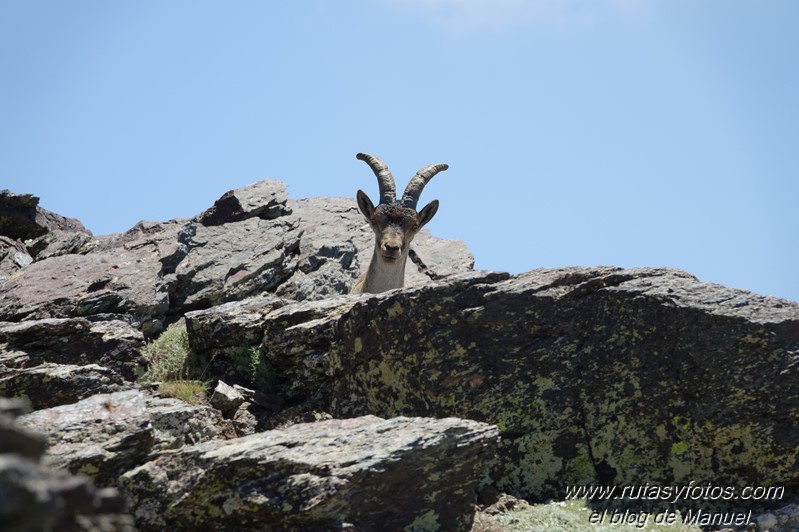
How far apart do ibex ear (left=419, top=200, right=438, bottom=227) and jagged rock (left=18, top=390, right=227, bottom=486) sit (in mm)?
12282

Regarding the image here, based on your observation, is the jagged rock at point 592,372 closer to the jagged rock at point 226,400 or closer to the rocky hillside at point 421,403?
the rocky hillside at point 421,403

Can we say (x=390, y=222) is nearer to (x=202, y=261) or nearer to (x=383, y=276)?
(x=383, y=276)

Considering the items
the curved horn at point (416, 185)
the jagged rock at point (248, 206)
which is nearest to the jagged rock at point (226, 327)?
the curved horn at point (416, 185)

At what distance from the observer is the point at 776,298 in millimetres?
9781

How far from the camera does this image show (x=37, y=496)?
281cm

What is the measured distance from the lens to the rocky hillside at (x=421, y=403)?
713 cm

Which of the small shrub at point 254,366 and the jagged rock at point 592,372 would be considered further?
the small shrub at point 254,366

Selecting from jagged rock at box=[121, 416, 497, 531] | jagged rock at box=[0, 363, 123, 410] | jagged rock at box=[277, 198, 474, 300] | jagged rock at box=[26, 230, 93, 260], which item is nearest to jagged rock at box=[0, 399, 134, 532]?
jagged rock at box=[121, 416, 497, 531]

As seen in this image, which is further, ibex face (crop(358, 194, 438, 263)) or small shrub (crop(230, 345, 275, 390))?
ibex face (crop(358, 194, 438, 263))

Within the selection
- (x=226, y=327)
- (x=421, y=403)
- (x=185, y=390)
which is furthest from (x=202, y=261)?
(x=421, y=403)

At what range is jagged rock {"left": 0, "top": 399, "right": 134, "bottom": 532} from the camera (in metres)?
2.79

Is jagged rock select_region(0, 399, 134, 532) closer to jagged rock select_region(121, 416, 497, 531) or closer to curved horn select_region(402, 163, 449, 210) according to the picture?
jagged rock select_region(121, 416, 497, 531)

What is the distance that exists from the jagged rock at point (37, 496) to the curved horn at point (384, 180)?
682 inches

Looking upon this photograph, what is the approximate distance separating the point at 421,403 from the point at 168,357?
4391mm
